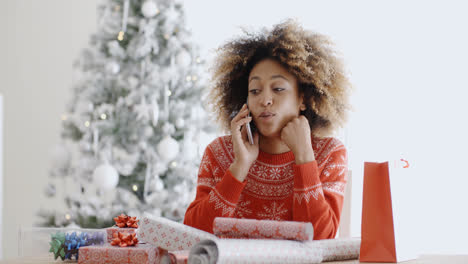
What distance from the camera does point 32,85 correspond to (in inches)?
172

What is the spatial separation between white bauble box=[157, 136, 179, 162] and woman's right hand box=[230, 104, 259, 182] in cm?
182

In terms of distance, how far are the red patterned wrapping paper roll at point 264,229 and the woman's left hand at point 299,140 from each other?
0.53m

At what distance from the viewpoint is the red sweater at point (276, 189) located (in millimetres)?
1380

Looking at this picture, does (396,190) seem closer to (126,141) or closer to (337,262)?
(337,262)

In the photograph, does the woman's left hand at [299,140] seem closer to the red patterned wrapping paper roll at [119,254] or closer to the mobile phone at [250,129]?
the mobile phone at [250,129]

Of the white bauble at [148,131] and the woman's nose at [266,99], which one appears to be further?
the white bauble at [148,131]

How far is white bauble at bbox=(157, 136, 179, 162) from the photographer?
3.32 m

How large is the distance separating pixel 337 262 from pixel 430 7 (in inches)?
117

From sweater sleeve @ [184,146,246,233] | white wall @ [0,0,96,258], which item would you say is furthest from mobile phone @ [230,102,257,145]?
white wall @ [0,0,96,258]

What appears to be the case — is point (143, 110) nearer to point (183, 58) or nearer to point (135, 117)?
point (135, 117)

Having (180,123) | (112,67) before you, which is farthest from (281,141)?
(112,67)

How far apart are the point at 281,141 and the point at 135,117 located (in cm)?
198

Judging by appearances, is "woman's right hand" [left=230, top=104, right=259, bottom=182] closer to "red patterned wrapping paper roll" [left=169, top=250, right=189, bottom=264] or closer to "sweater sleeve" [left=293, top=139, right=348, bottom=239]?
"sweater sleeve" [left=293, top=139, right=348, bottom=239]

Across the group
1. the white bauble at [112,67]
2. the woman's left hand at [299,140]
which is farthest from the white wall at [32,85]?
the woman's left hand at [299,140]
